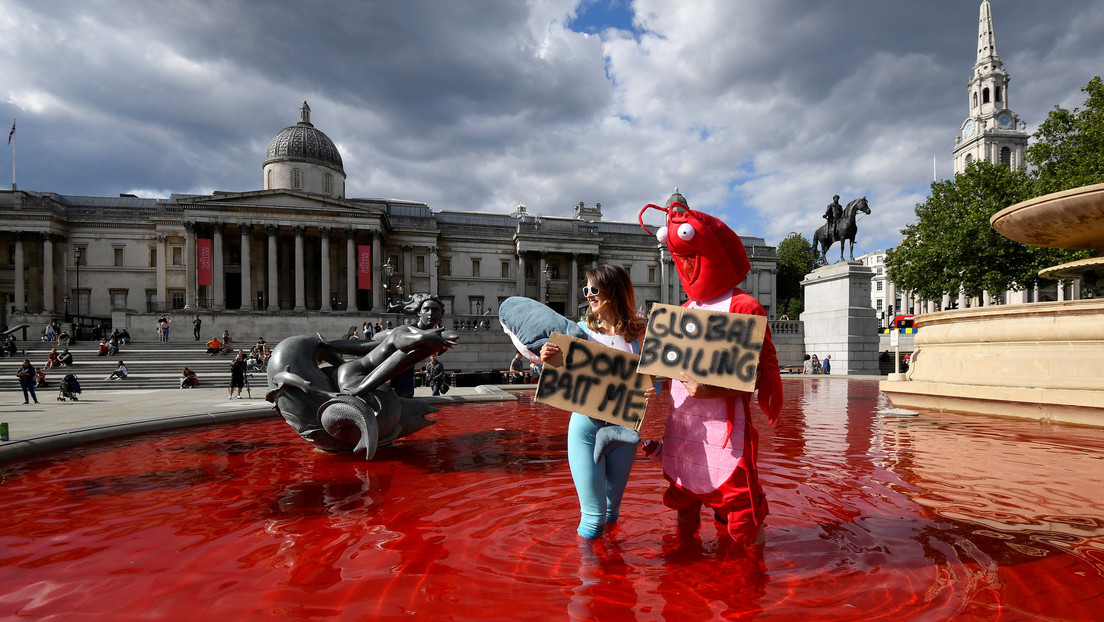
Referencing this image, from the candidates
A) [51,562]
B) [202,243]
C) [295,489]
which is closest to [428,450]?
[295,489]

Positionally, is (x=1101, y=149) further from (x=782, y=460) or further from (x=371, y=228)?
(x=371, y=228)

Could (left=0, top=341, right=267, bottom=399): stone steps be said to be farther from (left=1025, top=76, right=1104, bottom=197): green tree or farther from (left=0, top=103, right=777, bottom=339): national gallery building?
(left=1025, top=76, right=1104, bottom=197): green tree

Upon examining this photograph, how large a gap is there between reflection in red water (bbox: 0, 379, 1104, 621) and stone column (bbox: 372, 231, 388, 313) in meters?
40.3

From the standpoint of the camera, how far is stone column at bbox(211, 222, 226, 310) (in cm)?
4181

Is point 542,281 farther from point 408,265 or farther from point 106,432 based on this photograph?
point 106,432

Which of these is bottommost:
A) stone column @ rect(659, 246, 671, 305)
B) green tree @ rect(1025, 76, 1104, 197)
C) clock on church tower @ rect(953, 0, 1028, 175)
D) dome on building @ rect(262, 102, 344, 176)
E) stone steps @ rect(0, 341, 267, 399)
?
stone steps @ rect(0, 341, 267, 399)

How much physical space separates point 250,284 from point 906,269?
1864 inches

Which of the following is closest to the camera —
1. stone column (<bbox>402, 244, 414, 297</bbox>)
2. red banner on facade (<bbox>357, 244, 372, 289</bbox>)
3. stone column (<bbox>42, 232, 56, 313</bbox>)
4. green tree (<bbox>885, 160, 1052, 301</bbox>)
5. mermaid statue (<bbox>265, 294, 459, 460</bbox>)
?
mermaid statue (<bbox>265, 294, 459, 460</bbox>)

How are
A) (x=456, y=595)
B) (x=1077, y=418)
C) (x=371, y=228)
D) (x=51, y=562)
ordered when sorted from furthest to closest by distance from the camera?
(x=371, y=228)
(x=1077, y=418)
(x=51, y=562)
(x=456, y=595)

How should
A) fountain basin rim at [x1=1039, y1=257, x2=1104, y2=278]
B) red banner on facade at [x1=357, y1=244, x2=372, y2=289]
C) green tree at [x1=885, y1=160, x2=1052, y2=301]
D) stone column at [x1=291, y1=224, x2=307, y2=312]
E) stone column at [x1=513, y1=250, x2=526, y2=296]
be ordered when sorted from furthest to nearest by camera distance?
stone column at [x1=513, y1=250, x2=526, y2=296]
red banner on facade at [x1=357, y1=244, x2=372, y2=289]
stone column at [x1=291, y1=224, x2=307, y2=312]
green tree at [x1=885, y1=160, x2=1052, y2=301]
fountain basin rim at [x1=1039, y1=257, x2=1104, y2=278]

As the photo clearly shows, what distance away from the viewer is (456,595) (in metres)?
2.71

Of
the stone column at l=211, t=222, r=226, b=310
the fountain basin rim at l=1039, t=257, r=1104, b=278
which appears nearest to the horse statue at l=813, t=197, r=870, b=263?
the fountain basin rim at l=1039, t=257, r=1104, b=278

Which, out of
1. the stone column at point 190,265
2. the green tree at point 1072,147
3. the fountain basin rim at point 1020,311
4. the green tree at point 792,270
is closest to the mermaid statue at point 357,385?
the fountain basin rim at point 1020,311

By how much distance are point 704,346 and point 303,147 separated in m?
51.8
